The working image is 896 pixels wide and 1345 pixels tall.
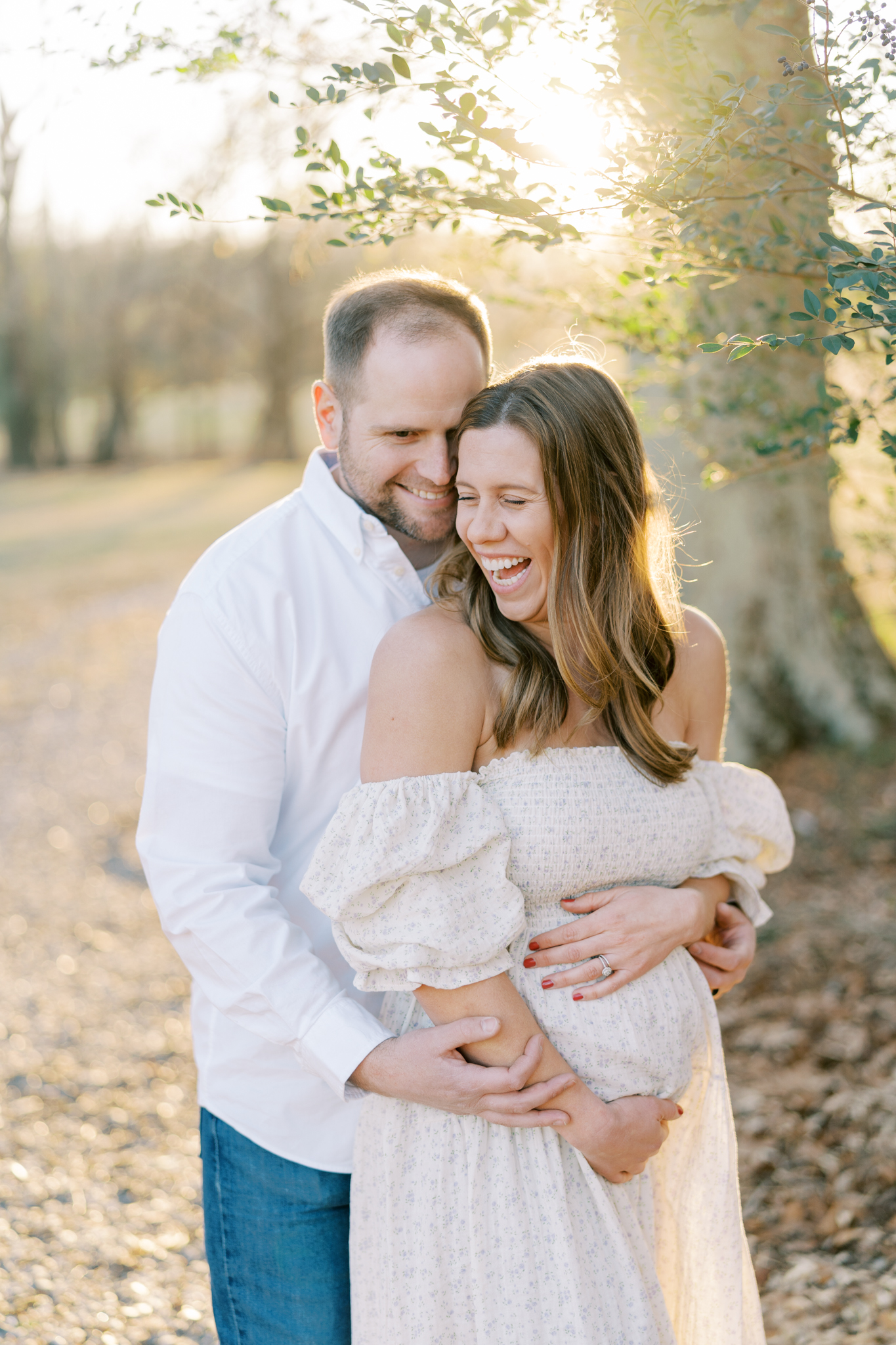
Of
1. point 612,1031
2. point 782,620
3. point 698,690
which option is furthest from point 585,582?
point 782,620

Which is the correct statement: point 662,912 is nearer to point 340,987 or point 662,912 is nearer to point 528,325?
point 340,987

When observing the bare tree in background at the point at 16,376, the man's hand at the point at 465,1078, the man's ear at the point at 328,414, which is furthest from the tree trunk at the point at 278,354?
the man's hand at the point at 465,1078

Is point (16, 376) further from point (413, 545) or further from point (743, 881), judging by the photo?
point (743, 881)

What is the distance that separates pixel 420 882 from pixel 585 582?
0.63 meters

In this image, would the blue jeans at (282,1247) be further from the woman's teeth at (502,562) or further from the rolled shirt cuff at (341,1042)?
the woman's teeth at (502,562)

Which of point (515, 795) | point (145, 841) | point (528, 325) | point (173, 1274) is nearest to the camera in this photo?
point (515, 795)

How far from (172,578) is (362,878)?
1617cm

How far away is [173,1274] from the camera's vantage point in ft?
11.7

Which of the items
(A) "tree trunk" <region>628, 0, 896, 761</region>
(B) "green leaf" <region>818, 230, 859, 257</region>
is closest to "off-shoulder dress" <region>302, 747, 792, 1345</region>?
(B) "green leaf" <region>818, 230, 859, 257</region>

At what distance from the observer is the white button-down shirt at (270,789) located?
2.02 metres

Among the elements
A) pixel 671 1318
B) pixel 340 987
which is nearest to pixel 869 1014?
pixel 671 1318

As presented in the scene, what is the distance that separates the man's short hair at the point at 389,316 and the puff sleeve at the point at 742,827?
0.97 m

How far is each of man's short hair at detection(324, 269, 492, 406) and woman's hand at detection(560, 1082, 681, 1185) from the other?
1419 mm

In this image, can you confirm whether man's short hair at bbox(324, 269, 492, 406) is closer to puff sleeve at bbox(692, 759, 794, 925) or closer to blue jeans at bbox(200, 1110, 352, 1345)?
puff sleeve at bbox(692, 759, 794, 925)
